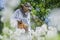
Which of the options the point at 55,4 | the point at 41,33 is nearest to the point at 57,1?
the point at 55,4

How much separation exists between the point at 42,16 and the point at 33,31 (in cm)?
15

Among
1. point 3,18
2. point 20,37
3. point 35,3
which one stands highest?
point 35,3

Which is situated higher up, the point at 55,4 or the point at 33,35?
the point at 55,4

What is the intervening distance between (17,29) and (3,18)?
0.47ft

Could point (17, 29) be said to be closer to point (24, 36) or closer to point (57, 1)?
point (24, 36)

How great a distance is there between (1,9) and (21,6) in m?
0.17

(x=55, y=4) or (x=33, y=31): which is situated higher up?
(x=55, y=4)

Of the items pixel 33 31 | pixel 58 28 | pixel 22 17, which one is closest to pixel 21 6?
pixel 22 17

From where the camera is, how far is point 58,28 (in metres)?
1.87

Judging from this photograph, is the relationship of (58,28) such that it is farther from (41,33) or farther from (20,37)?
(20,37)

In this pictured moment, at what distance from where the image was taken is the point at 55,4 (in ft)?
6.17

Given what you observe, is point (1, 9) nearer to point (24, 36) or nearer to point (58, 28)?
point (24, 36)

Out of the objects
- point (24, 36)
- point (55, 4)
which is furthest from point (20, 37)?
point (55, 4)

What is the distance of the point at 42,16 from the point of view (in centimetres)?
186
